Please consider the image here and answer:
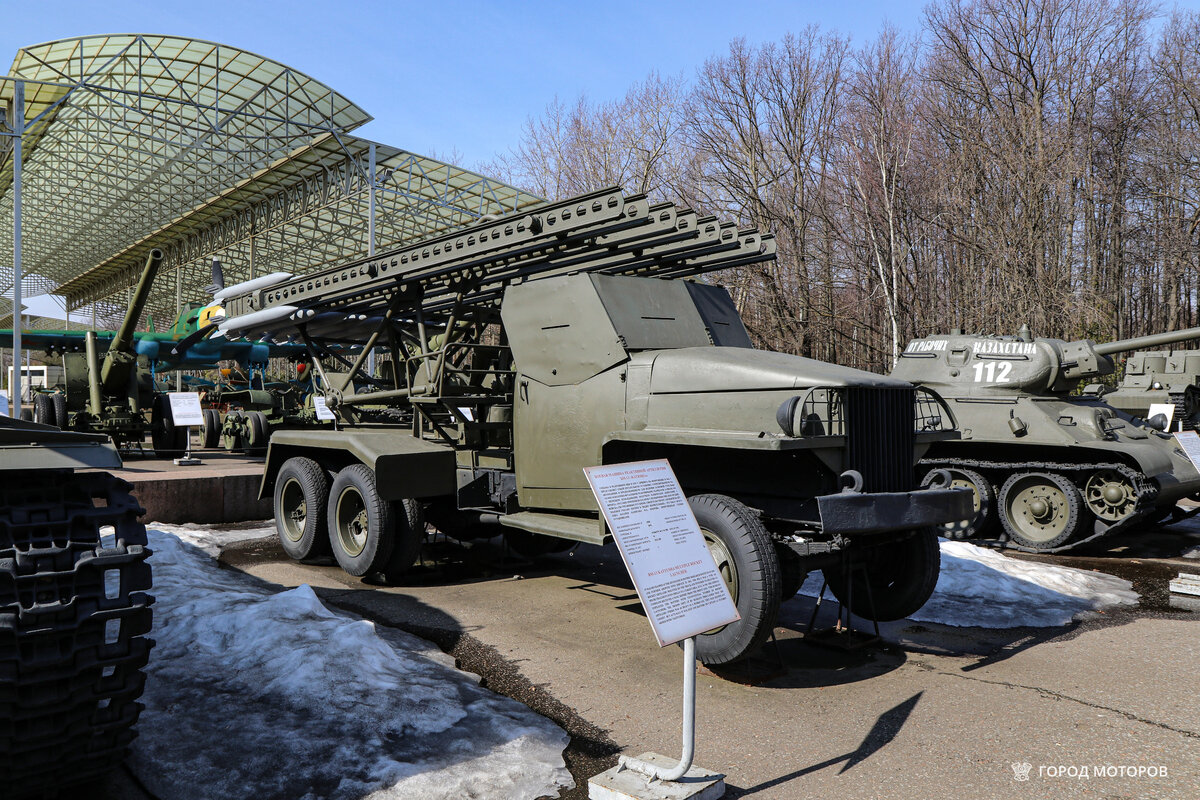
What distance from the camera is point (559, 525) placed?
5.86 meters

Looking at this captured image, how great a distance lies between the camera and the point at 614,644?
17.9 ft

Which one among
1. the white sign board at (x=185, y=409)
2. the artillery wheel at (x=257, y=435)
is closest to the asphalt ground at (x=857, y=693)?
the white sign board at (x=185, y=409)

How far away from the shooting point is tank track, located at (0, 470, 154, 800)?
291cm

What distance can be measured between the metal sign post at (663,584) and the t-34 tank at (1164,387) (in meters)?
13.7

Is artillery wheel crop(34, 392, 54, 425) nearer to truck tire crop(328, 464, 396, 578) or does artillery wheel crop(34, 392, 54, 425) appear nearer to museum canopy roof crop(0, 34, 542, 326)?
museum canopy roof crop(0, 34, 542, 326)

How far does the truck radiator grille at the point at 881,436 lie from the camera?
497 cm

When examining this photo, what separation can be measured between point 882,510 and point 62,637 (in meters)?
3.72

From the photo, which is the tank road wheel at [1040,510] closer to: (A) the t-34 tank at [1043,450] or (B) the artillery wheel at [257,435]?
(A) the t-34 tank at [1043,450]

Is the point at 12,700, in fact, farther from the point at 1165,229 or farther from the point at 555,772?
the point at 1165,229

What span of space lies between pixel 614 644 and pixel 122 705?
2946 mm

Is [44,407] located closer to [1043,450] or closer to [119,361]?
[119,361]

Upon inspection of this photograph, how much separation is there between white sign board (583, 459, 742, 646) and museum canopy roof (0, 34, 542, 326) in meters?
10.9

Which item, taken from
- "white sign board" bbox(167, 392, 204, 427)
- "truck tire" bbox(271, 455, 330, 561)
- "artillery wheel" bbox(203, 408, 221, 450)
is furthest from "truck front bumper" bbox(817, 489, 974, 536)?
"artillery wheel" bbox(203, 408, 221, 450)

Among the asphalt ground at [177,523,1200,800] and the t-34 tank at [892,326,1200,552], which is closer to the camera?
the asphalt ground at [177,523,1200,800]
